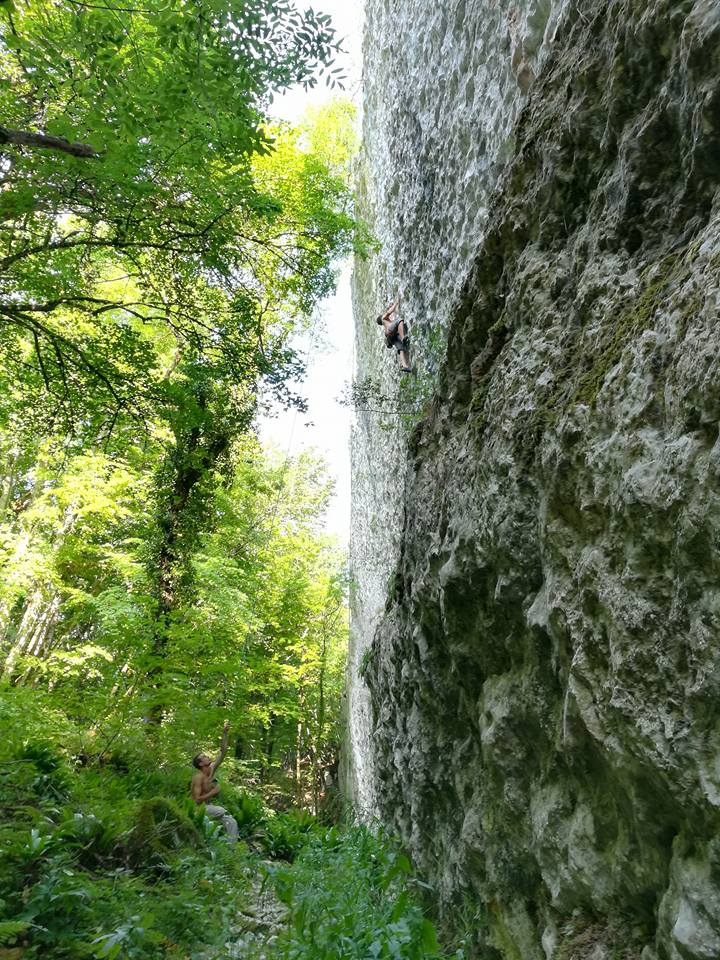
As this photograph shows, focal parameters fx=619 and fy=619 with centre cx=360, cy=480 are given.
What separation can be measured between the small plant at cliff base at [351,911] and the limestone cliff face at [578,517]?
393 mm

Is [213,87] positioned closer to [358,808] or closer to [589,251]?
[589,251]

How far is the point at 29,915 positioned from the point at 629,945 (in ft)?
9.91

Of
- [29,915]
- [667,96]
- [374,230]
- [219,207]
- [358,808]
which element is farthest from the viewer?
[374,230]

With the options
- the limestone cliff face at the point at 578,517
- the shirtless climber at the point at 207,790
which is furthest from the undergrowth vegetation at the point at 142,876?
the limestone cliff face at the point at 578,517

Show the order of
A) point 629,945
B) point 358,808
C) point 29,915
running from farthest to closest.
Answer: point 358,808 < point 29,915 < point 629,945

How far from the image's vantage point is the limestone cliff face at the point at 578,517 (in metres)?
1.79

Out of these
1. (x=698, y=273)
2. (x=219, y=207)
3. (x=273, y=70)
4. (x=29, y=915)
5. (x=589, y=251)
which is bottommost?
(x=29, y=915)

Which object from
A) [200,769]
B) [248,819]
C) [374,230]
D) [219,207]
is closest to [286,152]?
[374,230]

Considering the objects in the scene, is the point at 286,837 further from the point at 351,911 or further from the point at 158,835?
the point at 351,911

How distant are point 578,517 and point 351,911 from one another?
2.70 metres

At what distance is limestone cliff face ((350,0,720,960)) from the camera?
5.87ft

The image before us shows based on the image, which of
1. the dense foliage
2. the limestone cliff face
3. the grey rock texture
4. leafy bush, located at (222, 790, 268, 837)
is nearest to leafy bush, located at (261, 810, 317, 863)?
the dense foliage

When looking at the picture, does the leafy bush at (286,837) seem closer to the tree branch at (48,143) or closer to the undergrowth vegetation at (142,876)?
the undergrowth vegetation at (142,876)

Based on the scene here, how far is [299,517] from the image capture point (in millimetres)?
21531
